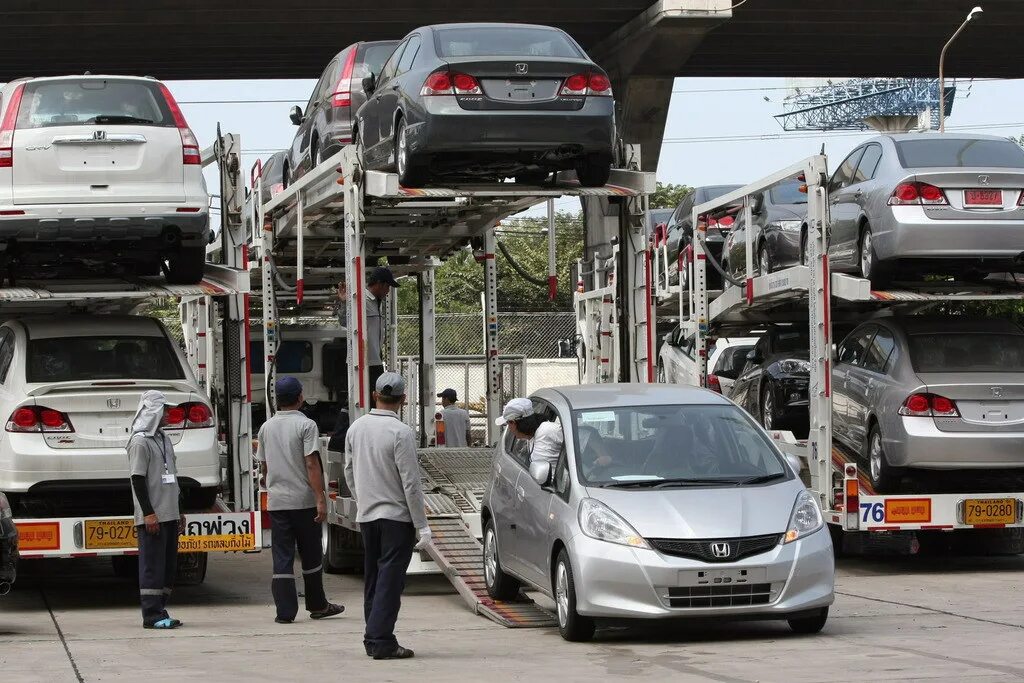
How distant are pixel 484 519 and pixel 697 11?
1992 centimetres

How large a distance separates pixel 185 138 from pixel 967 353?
6664 mm

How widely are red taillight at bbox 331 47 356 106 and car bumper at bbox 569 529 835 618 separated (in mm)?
6898

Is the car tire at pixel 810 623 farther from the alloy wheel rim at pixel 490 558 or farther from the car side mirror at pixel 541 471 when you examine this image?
the alloy wheel rim at pixel 490 558

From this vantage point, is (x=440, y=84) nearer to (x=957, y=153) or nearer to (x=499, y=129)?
(x=499, y=129)

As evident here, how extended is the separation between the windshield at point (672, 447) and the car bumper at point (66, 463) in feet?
9.86

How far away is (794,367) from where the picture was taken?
16.0 m

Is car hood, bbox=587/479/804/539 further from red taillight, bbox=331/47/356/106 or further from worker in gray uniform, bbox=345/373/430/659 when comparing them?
red taillight, bbox=331/47/356/106

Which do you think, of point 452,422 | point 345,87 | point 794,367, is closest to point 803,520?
point 794,367

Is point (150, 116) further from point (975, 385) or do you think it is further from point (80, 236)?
point (975, 385)

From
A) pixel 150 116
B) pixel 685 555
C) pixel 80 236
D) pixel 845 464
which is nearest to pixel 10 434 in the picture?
pixel 80 236

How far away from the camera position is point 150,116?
1280 centimetres

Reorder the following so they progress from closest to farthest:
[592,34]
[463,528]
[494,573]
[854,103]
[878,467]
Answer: [494,573], [463,528], [878,467], [592,34], [854,103]

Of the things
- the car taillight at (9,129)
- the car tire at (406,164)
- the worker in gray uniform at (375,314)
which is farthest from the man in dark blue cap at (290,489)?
the car taillight at (9,129)

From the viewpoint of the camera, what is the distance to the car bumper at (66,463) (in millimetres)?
11781
